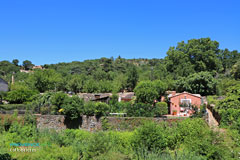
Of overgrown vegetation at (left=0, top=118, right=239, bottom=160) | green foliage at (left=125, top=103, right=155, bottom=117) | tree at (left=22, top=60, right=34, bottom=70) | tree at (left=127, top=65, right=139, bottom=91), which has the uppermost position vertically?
tree at (left=22, top=60, right=34, bottom=70)

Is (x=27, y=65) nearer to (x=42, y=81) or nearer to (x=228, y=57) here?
(x=42, y=81)

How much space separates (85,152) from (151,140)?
2949 millimetres

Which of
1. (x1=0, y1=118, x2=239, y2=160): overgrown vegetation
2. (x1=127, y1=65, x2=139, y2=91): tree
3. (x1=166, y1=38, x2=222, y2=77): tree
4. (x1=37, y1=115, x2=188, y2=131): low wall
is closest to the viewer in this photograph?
(x1=0, y1=118, x2=239, y2=160): overgrown vegetation

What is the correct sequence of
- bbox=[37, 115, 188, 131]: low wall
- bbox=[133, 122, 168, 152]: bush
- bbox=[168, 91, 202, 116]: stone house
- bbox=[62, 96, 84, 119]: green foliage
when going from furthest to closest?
1. bbox=[168, 91, 202, 116]: stone house
2. bbox=[62, 96, 84, 119]: green foliage
3. bbox=[37, 115, 188, 131]: low wall
4. bbox=[133, 122, 168, 152]: bush

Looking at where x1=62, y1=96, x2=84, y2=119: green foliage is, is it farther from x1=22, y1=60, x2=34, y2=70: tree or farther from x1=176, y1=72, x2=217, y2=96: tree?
x1=22, y1=60, x2=34, y2=70: tree

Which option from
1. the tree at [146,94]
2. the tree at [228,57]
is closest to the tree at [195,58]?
the tree at [146,94]

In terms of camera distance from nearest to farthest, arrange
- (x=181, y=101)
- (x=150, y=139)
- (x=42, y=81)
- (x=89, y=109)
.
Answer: (x=150, y=139) < (x=89, y=109) < (x=181, y=101) < (x=42, y=81)

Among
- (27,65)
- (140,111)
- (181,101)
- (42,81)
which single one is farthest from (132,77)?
(27,65)

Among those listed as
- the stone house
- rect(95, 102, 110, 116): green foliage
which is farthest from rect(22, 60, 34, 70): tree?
rect(95, 102, 110, 116): green foliage

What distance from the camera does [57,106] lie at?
1714 cm

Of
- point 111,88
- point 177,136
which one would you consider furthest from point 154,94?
point 111,88

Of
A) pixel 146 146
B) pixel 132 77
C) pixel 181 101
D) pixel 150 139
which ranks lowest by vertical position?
pixel 146 146

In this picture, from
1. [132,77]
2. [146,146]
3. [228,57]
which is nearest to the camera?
[146,146]

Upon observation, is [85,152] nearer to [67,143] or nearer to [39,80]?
[67,143]
